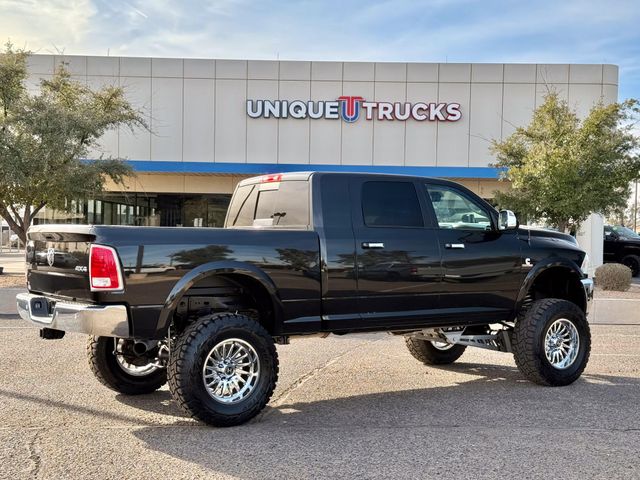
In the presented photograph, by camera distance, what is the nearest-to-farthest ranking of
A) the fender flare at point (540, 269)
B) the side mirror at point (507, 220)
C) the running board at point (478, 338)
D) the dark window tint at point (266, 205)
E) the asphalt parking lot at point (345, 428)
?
1. the asphalt parking lot at point (345, 428)
2. the dark window tint at point (266, 205)
3. the side mirror at point (507, 220)
4. the fender flare at point (540, 269)
5. the running board at point (478, 338)

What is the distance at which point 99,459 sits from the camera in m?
4.63

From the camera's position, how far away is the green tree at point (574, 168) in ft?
62.7

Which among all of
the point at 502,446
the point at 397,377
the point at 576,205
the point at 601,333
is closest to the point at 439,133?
the point at 576,205

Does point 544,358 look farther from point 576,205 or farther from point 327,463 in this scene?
point 576,205

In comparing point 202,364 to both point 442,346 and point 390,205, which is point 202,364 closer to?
point 390,205

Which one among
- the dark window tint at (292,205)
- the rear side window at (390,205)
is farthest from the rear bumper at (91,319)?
the rear side window at (390,205)

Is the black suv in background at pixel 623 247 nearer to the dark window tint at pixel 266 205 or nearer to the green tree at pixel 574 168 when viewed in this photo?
the green tree at pixel 574 168

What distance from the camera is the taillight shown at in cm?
514

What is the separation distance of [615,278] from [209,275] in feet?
51.4

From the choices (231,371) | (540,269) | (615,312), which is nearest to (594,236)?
(615,312)

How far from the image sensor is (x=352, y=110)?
2997 cm

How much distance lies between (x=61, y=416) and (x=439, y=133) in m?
26.1

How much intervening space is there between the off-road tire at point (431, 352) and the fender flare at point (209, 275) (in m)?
2.88

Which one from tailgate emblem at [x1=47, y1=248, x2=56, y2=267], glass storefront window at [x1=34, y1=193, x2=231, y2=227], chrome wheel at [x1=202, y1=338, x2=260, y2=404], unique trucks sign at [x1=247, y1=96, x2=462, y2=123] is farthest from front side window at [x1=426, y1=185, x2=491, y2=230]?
glass storefront window at [x1=34, y1=193, x2=231, y2=227]
